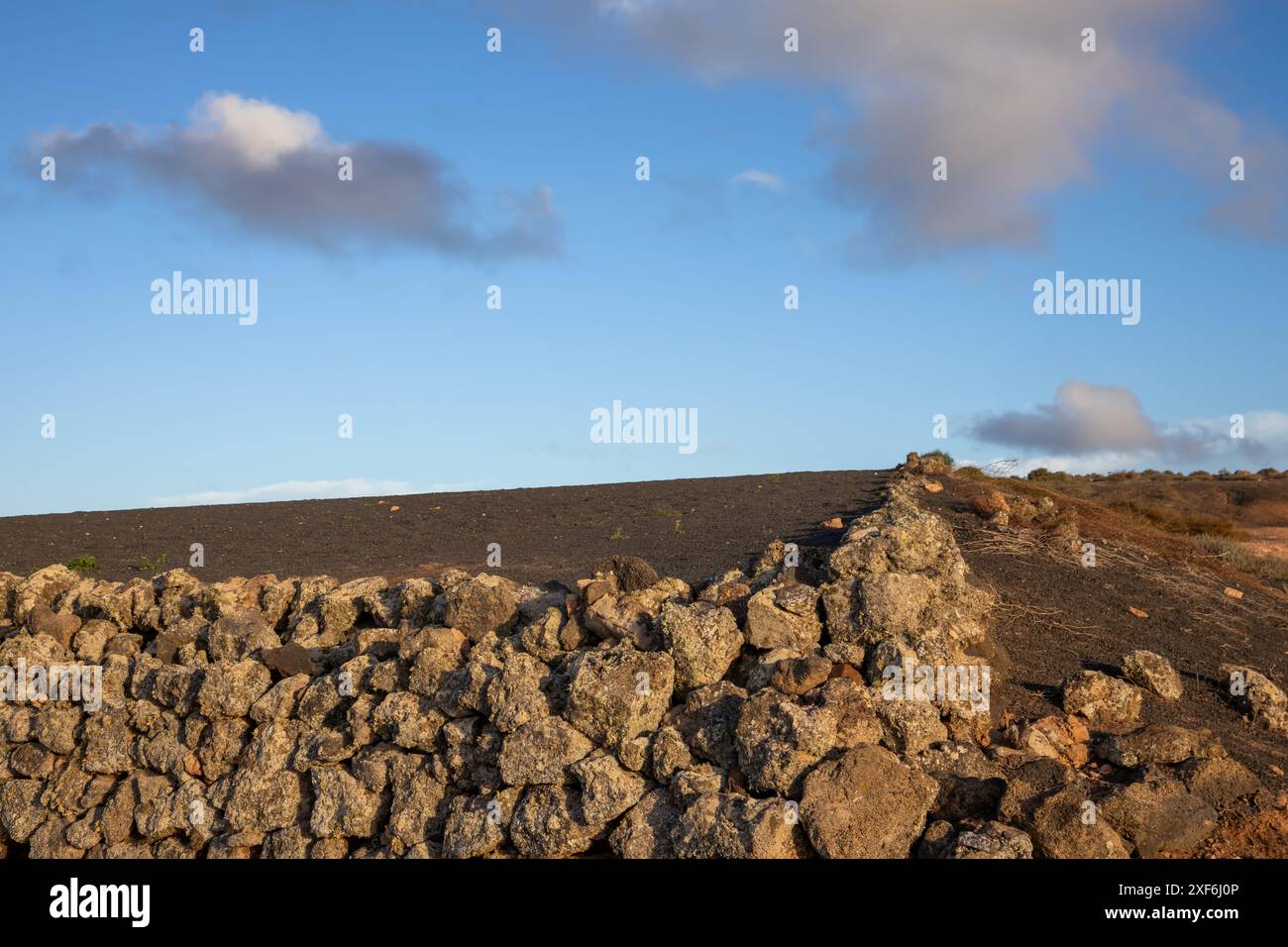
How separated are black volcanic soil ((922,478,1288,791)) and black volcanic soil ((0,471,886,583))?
343 cm

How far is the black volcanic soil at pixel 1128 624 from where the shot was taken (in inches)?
312

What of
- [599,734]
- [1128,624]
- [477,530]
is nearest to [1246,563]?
[1128,624]

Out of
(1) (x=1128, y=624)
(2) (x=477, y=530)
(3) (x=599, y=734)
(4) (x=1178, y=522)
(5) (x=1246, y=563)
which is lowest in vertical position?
(3) (x=599, y=734)

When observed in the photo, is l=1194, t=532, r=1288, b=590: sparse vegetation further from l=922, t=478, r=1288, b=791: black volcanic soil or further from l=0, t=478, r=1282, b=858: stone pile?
l=0, t=478, r=1282, b=858: stone pile

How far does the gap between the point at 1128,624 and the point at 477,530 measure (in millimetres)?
12029

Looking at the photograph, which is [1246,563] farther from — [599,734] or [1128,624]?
[599,734]

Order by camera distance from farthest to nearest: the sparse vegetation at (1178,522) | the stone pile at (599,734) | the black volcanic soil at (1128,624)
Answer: the sparse vegetation at (1178,522), the black volcanic soil at (1128,624), the stone pile at (599,734)

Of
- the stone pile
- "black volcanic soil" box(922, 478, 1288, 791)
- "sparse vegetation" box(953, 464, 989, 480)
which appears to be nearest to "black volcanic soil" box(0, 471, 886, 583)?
"sparse vegetation" box(953, 464, 989, 480)

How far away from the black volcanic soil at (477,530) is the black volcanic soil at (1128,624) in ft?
11.2

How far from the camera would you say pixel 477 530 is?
1959 cm

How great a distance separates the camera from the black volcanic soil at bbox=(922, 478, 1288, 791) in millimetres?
7934

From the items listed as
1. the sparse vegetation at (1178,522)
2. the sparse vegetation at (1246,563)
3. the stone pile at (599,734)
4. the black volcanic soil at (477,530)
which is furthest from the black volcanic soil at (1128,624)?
the sparse vegetation at (1178,522)

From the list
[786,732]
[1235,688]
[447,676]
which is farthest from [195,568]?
[1235,688]

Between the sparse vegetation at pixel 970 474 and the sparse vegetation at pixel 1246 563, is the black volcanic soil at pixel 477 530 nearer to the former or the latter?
the sparse vegetation at pixel 970 474
